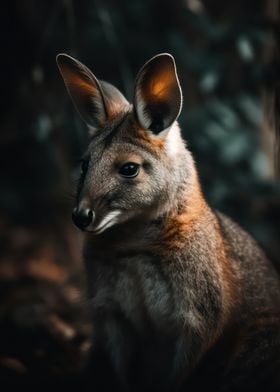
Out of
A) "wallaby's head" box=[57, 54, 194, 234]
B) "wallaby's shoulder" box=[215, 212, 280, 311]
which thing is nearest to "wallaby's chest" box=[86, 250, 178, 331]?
"wallaby's head" box=[57, 54, 194, 234]

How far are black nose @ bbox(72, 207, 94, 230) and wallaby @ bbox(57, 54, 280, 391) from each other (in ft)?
0.11

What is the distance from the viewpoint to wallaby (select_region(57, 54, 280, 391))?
13.2 feet

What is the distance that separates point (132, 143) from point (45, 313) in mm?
2348

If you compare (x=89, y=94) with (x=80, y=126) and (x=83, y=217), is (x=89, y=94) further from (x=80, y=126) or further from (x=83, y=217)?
(x=80, y=126)

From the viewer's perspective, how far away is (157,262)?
A: 13.5ft

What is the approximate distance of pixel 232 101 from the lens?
7207 millimetres

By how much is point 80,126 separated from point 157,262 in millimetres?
3831

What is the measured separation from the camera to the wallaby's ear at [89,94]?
4227mm

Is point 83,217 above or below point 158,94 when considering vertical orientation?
below

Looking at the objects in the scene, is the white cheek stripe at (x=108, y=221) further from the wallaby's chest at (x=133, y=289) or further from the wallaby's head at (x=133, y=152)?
the wallaby's chest at (x=133, y=289)

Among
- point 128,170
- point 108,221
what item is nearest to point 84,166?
point 128,170

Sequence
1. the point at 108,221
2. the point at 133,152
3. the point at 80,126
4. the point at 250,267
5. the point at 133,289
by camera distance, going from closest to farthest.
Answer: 1. the point at 108,221
2. the point at 133,152
3. the point at 133,289
4. the point at 250,267
5. the point at 80,126

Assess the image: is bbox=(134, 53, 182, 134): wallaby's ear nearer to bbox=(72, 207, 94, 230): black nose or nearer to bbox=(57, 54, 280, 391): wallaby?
bbox=(57, 54, 280, 391): wallaby

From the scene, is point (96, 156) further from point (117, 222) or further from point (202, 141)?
point (202, 141)
